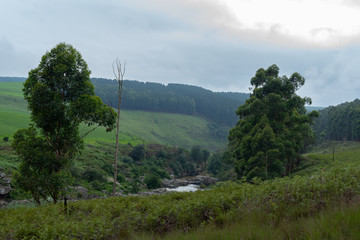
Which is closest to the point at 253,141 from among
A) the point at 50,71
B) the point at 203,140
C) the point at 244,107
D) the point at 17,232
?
the point at 244,107

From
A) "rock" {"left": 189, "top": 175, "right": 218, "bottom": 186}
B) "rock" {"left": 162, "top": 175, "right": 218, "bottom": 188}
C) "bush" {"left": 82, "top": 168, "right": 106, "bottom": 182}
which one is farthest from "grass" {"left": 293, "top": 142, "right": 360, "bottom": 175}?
"bush" {"left": 82, "top": 168, "right": 106, "bottom": 182}

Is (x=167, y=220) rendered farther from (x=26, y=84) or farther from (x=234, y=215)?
(x=26, y=84)

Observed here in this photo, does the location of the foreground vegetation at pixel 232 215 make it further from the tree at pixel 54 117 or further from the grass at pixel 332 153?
the grass at pixel 332 153

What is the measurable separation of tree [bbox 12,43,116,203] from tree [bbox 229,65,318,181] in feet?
90.4

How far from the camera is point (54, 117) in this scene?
532 inches

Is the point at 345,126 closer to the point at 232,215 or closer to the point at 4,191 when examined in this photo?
the point at 4,191

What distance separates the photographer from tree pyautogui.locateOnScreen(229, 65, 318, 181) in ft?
123

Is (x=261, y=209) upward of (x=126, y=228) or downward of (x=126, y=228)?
upward

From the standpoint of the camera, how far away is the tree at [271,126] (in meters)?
37.3

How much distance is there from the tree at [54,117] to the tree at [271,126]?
90.4ft

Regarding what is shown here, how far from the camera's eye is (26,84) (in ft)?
44.5

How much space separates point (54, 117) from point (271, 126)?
33627 mm

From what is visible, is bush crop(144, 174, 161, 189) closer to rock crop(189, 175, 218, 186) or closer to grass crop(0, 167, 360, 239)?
rock crop(189, 175, 218, 186)

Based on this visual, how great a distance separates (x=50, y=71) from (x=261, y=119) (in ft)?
105
